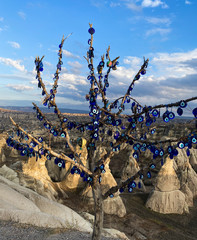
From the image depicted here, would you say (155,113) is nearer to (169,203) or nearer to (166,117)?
(166,117)

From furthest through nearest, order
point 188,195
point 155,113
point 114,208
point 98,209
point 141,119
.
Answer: point 188,195 → point 114,208 → point 98,209 → point 141,119 → point 155,113

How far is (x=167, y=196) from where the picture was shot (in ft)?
63.5

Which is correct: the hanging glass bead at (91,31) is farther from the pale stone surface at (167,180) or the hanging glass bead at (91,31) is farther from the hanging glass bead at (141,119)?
the pale stone surface at (167,180)

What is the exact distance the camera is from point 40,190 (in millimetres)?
17141

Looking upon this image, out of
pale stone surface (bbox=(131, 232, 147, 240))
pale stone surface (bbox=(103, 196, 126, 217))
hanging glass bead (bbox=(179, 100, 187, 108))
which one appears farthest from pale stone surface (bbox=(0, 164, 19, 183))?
hanging glass bead (bbox=(179, 100, 187, 108))

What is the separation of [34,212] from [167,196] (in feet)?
48.3

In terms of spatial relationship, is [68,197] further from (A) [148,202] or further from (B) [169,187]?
(B) [169,187]

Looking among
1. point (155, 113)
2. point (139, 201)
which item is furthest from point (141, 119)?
point (139, 201)

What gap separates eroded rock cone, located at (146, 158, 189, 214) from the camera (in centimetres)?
1925

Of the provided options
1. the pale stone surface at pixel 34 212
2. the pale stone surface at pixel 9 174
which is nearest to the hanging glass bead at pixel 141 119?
the pale stone surface at pixel 34 212

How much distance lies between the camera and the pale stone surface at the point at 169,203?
1920cm

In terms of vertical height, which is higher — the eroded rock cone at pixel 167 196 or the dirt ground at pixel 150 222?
the eroded rock cone at pixel 167 196

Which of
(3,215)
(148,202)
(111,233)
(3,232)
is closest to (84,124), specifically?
(3,232)

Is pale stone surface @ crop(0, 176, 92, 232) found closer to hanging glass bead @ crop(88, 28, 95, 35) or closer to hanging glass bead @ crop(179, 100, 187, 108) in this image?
hanging glass bead @ crop(179, 100, 187, 108)
